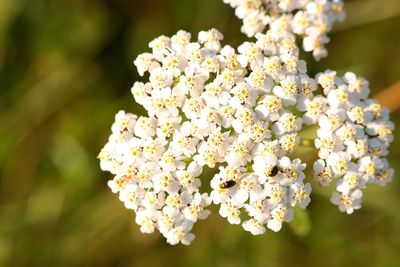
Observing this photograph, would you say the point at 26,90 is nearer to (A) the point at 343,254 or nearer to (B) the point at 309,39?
(B) the point at 309,39

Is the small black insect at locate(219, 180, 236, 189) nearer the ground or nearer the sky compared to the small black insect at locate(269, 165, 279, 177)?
nearer the sky

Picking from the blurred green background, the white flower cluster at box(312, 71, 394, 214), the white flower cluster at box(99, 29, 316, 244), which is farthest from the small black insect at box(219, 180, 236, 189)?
the blurred green background

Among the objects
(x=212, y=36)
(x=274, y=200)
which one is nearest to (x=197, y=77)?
(x=212, y=36)

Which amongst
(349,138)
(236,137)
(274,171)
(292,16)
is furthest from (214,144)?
(292,16)

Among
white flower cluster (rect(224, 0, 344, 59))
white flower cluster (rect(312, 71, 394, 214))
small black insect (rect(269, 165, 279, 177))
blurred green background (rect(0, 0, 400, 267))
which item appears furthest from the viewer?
blurred green background (rect(0, 0, 400, 267))

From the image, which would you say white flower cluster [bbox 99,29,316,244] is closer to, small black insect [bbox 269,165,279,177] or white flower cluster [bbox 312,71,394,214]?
small black insect [bbox 269,165,279,177]

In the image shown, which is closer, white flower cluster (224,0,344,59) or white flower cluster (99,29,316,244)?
white flower cluster (99,29,316,244)

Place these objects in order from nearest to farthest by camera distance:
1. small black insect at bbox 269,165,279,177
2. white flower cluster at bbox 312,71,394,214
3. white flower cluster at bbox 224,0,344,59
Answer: small black insect at bbox 269,165,279,177 < white flower cluster at bbox 312,71,394,214 < white flower cluster at bbox 224,0,344,59
